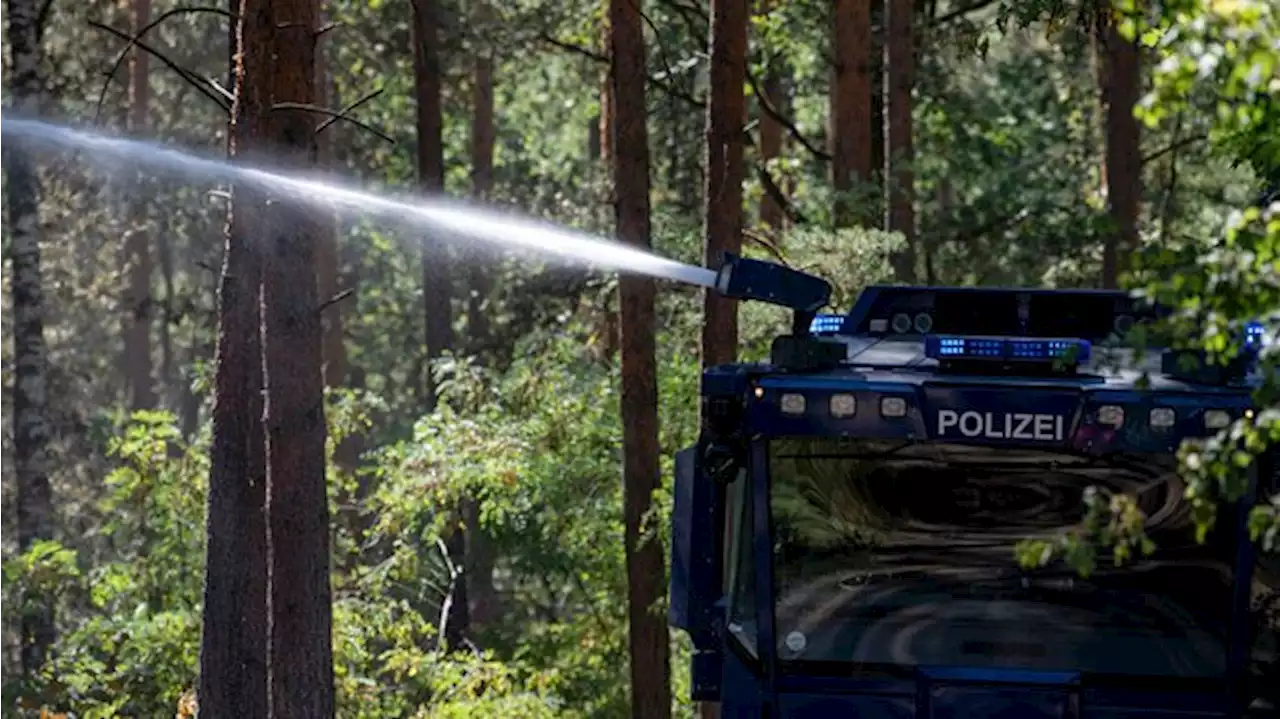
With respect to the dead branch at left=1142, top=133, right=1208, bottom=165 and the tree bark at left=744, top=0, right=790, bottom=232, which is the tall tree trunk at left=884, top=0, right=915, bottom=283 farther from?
the tree bark at left=744, top=0, right=790, bottom=232

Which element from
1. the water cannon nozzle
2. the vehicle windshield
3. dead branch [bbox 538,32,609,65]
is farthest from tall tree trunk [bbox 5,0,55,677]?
the vehicle windshield

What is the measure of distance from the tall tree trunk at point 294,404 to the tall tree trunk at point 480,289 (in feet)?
48.1

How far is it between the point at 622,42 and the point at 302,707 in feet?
25.3

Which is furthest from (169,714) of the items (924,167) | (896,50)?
(924,167)

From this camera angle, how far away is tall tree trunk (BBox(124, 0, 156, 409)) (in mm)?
41594

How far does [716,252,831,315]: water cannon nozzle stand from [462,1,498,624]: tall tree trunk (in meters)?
18.1

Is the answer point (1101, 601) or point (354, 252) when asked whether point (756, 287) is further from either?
point (354, 252)

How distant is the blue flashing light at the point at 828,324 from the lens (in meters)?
12.8

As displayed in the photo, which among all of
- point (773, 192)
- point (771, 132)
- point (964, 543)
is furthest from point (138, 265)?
point (964, 543)

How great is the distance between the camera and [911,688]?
10.6m

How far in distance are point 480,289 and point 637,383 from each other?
17.1 meters

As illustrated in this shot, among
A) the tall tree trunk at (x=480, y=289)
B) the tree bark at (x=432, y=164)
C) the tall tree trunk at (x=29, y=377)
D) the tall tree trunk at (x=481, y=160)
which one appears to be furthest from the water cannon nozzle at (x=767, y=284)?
the tall tree trunk at (x=481, y=160)

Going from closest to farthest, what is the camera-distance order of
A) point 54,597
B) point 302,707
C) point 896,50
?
point 302,707
point 54,597
point 896,50

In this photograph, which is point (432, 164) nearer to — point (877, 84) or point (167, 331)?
point (877, 84)
